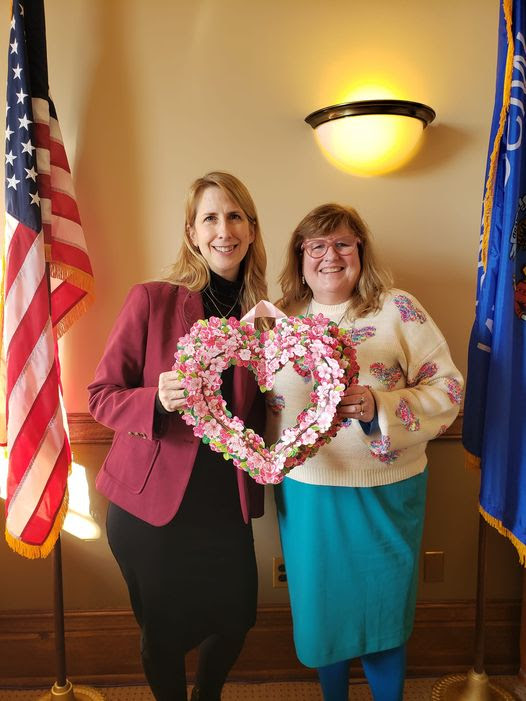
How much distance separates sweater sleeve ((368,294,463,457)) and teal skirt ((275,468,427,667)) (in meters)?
0.17

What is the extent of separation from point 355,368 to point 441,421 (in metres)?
0.35

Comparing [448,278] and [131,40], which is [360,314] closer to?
[448,278]

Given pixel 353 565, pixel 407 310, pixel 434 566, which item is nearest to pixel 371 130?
pixel 407 310

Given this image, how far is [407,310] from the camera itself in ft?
5.26

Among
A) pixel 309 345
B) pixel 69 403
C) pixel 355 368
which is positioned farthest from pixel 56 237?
pixel 355 368

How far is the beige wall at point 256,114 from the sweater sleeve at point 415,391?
44 centimetres

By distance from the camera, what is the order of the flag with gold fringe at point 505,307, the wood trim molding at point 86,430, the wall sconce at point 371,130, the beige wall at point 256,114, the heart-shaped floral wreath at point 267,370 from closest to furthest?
the heart-shaped floral wreath at point 267,370, the flag with gold fringe at point 505,307, the wall sconce at point 371,130, the beige wall at point 256,114, the wood trim molding at point 86,430

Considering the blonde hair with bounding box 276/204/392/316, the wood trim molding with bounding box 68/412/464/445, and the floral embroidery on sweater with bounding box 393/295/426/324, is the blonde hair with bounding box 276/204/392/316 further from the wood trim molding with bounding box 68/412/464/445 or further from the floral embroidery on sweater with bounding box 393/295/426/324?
the wood trim molding with bounding box 68/412/464/445

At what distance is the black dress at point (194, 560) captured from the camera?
5.22 feet

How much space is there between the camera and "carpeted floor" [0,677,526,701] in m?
2.07

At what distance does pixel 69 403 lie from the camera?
2027mm

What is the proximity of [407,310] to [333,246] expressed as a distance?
10.6 inches

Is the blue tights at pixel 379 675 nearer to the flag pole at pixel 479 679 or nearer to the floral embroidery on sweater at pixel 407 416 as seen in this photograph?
the flag pole at pixel 479 679

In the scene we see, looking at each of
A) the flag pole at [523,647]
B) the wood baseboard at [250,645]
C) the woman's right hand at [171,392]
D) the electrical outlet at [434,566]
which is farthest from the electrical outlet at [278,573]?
the woman's right hand at [171,392]
